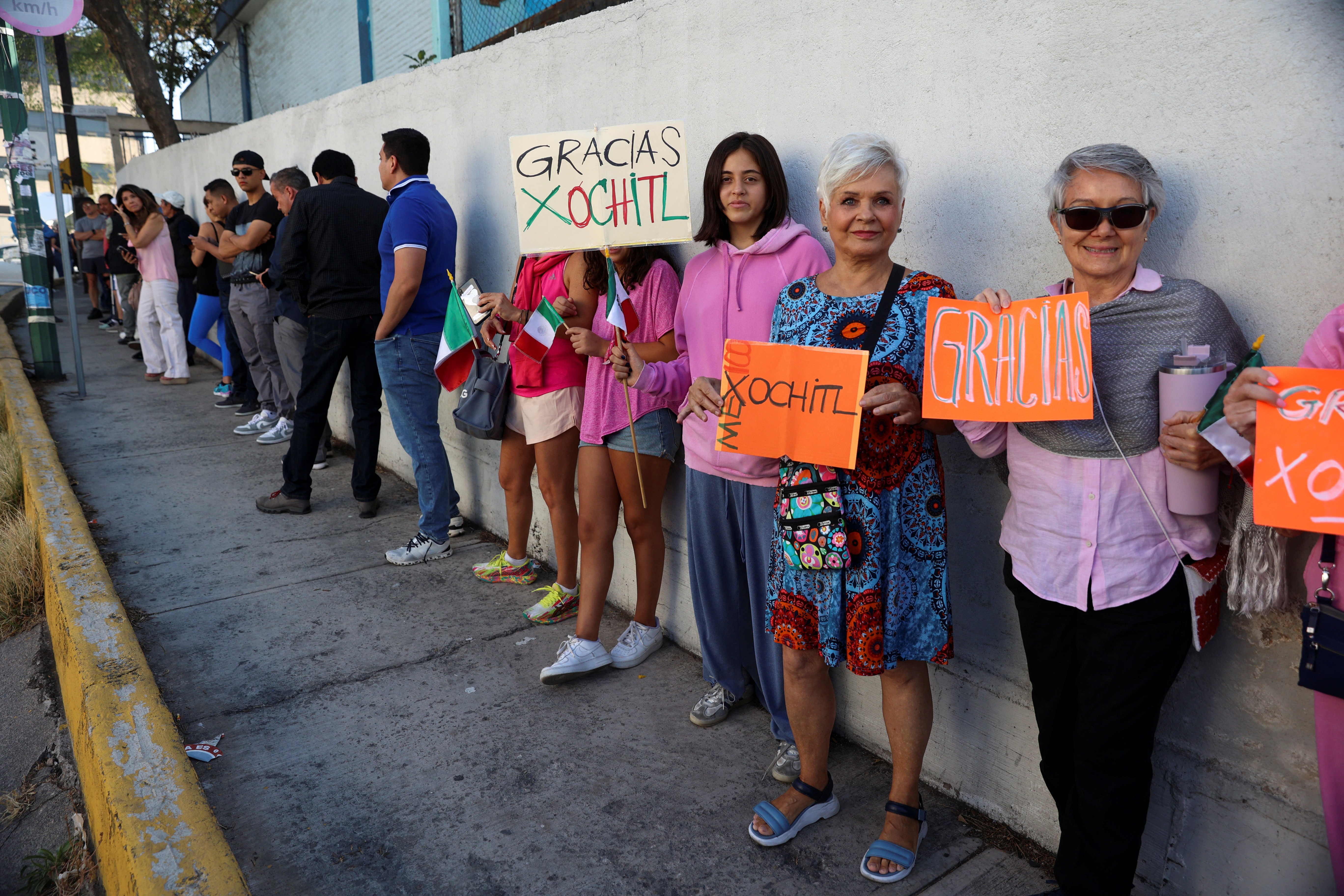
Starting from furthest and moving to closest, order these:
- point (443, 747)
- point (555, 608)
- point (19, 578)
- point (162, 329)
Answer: point (162, 329), point (19, 578), point (555, 608), point (443, 747)

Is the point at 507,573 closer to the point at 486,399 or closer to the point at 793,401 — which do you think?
the point at 486,399

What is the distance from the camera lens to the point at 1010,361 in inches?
81.4

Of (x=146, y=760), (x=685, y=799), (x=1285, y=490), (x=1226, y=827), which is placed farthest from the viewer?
(x=685, y=799)

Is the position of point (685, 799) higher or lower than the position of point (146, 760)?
lower

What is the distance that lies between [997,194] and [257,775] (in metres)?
2.87

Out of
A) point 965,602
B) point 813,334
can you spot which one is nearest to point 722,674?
point 965,602

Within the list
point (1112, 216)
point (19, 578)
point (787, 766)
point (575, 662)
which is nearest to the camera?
point (1112, 216)

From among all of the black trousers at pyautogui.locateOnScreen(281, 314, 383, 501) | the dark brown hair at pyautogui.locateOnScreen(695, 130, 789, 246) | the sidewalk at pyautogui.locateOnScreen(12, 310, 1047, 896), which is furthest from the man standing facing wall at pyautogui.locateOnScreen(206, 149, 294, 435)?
the dark brown hair at pyautogui.locateOnScreen(695, 130, 789, 246)

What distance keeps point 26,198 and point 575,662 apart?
8898 mm

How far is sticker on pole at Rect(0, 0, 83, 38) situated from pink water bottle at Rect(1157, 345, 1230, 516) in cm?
925

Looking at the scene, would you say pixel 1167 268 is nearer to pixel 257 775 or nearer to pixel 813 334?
pixel 813 334

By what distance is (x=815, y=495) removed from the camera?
2.40 m

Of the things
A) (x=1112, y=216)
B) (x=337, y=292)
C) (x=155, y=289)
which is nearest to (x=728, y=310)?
Answer: (x=1112, y=216)

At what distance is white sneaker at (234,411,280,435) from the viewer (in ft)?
24.8
